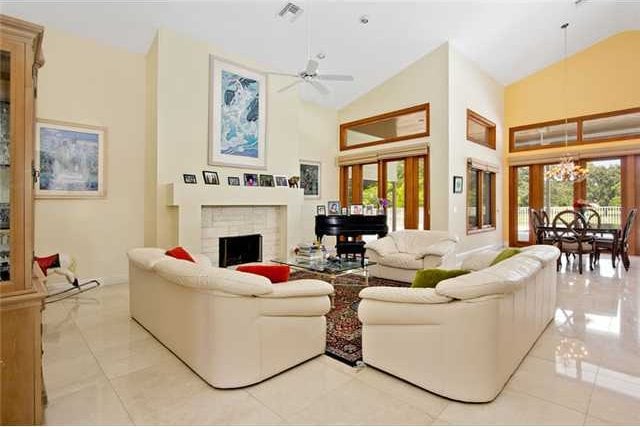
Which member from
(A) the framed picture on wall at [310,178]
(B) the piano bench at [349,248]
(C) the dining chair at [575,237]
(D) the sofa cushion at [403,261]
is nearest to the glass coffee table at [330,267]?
(D) the sofa cushion at [403,261]

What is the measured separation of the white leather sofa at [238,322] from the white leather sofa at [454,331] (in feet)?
1.35

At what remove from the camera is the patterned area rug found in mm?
2553

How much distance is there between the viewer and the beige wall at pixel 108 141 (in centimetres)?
439

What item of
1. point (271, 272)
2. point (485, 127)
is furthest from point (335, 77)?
point (485, 127)

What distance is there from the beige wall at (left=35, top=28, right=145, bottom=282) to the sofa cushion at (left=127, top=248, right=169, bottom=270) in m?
2.02

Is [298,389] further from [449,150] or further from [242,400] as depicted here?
[449,150]

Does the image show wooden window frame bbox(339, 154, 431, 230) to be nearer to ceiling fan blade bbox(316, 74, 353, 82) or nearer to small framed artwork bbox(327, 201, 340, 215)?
small framed artwork bbox(327, 201, 340, 215)

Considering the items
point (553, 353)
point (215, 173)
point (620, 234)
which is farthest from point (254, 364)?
point (620, 234)

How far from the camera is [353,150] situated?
27.0ft

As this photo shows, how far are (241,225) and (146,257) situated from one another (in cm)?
298

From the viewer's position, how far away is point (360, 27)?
5.45m

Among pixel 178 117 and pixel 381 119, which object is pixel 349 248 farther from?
pixel 178 117

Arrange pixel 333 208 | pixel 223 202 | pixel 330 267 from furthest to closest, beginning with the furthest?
pixel 333 208 < pixel 223 202 < pixel 330 267

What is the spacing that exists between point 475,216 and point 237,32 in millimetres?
6132
